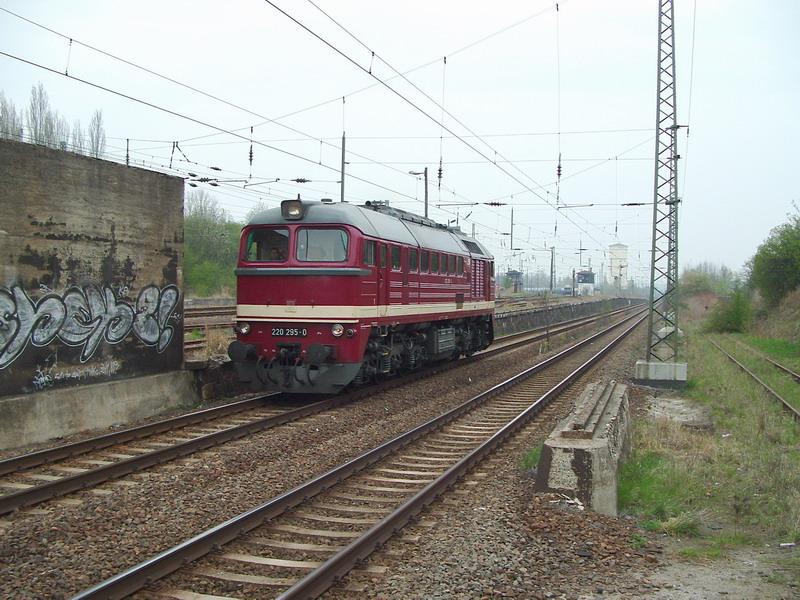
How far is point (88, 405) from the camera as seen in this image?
10922 millimetres

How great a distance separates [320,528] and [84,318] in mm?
6214

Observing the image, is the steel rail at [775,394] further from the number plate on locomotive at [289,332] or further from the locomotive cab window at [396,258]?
the number plate on locomotive at [289,332]

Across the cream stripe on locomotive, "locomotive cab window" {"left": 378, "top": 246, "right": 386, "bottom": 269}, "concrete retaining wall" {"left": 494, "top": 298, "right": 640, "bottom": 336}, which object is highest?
"locomotive cab window" {"left": 378, "top": 246, "right": 386, "bottom": 269}

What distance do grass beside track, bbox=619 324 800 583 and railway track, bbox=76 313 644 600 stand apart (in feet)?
6.83

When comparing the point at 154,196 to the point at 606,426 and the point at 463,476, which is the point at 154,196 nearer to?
the point at 463,476

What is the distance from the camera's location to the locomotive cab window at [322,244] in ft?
43.0

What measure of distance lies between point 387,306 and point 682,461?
6642 mm

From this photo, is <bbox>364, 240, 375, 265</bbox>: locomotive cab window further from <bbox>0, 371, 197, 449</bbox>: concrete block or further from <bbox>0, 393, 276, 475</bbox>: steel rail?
<bbox>0, 371, 197, 449</bbox>: concrete block

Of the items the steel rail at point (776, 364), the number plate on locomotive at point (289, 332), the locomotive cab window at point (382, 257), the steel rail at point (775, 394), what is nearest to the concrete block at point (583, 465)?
the number plate on locomotive at point (289, 332)

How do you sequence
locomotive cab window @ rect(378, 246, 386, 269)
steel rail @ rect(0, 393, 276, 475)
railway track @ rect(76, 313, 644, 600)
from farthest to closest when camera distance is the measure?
locomotive cab window @ rect(378, 246, 386, 269)
steel rail @ rect(0, 393, 276, 475)
railway track @ rect(76, 313, 644, 600)

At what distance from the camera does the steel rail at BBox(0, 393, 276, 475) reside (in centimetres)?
828

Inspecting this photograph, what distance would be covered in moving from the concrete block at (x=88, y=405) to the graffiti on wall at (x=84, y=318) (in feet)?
1.86

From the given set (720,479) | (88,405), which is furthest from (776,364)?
(88,405)

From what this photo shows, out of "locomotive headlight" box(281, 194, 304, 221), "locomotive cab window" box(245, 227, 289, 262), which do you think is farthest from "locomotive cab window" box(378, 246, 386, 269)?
"locomotive cab window" box(245, 227, 289, 262)
